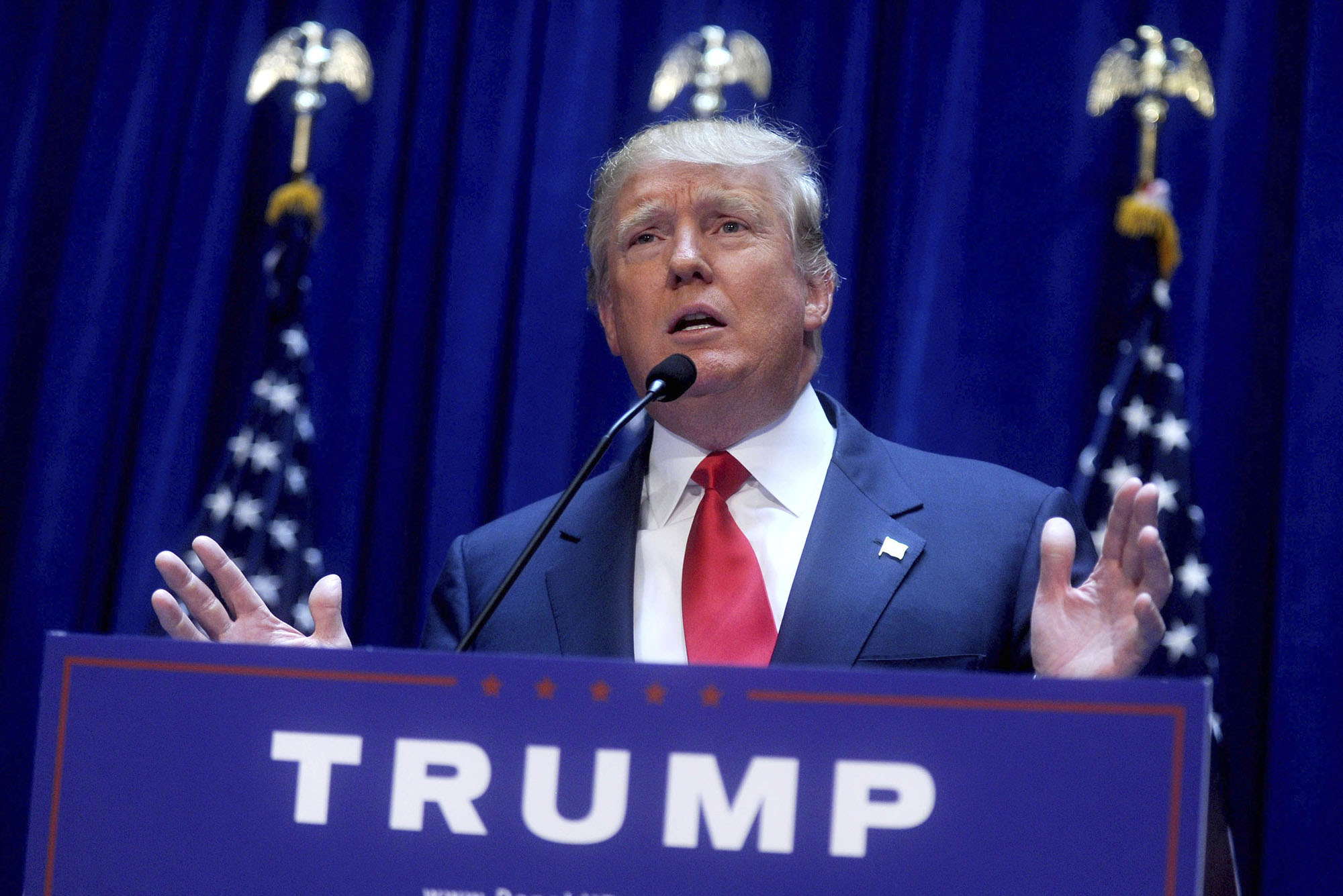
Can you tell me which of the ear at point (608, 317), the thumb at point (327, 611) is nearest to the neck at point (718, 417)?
the ear at point (608, 317)

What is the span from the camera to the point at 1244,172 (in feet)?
9.45

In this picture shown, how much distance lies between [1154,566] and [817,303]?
1093 mm

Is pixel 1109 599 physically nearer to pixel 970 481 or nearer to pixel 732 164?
pixel 970 481

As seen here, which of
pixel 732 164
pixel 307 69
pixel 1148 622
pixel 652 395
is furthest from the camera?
pixel 307 69

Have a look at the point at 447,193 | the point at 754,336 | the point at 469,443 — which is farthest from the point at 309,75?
the point at 754,336

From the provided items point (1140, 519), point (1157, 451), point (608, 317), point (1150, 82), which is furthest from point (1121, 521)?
point (1150, 82)

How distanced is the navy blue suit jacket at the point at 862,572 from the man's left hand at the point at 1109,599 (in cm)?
40

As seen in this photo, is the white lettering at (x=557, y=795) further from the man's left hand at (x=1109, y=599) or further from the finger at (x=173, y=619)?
the finger at (x=173, y=619)

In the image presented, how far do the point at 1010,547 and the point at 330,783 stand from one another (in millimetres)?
1155

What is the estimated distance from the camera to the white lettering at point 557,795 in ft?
2.97

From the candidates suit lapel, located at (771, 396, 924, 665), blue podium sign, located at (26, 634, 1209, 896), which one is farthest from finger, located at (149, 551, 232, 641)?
suit lapel, located at (771, 396, 924, 665)

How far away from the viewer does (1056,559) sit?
4.24 ft

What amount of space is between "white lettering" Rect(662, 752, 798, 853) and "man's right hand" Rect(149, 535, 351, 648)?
58 centimetres

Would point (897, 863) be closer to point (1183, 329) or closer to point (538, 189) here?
point (1183, 329)
